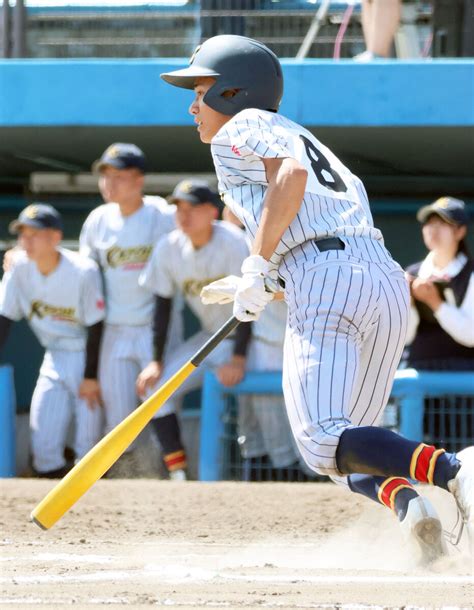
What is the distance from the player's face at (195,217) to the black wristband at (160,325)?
0.40m

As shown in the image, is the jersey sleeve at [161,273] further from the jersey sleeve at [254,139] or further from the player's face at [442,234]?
the jersey sleeve at [254,139]

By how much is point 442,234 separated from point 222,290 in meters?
2.75

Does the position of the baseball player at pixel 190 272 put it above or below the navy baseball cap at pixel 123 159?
below

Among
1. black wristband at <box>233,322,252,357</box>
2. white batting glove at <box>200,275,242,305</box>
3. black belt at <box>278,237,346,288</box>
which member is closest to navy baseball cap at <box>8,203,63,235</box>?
black wristband at <box>233,322,252,357</box>

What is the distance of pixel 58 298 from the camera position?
722cm

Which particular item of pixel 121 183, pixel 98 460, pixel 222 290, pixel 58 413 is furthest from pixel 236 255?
pixel 98 460

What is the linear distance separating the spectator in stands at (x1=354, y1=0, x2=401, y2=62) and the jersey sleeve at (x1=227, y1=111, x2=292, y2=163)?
408 cm

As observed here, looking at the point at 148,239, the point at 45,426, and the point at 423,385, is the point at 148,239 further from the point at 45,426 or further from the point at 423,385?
the point at 423,385

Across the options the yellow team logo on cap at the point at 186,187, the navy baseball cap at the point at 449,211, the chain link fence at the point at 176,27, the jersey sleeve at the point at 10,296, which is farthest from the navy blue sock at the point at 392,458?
the chain link fence at the point at 176,27

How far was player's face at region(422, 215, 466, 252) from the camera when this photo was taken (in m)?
6.45

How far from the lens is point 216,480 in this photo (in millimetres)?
6637

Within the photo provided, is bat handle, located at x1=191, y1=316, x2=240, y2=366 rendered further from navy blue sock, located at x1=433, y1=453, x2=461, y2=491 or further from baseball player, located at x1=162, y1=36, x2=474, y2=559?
navy blue sock, located at x1=433, y1=453, x2=461, y2=491

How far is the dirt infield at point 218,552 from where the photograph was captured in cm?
315

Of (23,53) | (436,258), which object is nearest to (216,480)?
(436,258)
